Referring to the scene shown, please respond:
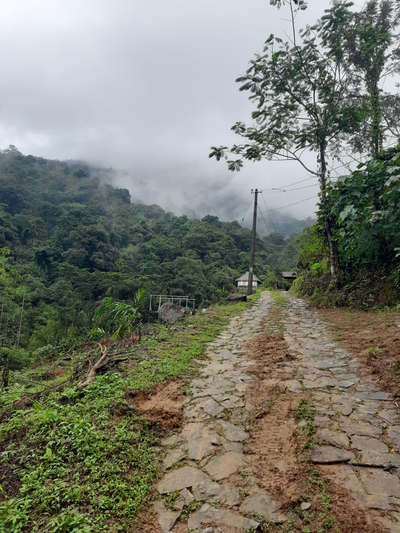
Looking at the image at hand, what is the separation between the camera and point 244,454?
2230mm

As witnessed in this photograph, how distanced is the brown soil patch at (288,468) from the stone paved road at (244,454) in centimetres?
7

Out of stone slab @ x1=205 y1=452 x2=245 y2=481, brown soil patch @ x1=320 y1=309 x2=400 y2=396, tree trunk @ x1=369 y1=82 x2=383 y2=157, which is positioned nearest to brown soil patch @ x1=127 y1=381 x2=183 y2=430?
stone slab @ x1=205 y1=452 x2=245 y2=481

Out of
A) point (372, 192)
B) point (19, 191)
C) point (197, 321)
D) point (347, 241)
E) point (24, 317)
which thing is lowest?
point (24, 317)

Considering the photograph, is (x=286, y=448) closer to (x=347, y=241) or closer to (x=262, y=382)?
(x=262, y=382)

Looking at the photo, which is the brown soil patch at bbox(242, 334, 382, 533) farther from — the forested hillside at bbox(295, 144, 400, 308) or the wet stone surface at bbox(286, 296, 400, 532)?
the forested hillside at bbox(295, 144, 400, 308)

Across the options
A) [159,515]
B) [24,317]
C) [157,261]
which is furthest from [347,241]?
[157,261]

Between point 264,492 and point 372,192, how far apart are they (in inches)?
280

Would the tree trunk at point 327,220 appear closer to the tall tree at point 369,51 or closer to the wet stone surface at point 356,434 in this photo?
the tall tree at point 369,51

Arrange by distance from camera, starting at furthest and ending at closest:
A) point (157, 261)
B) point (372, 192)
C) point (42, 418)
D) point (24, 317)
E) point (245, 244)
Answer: point (245, 244), point (157, 261), point (24, 317), point (372, 192), point (42, 418)

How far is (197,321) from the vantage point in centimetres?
809

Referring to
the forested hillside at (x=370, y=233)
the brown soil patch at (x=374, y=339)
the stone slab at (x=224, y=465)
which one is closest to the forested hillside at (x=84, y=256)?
the brown soil patch at (x=374, y=339)

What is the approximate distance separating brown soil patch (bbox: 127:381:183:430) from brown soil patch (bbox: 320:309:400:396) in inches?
90.5

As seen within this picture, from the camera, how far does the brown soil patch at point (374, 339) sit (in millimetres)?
3312

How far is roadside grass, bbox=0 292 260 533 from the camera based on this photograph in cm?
165
